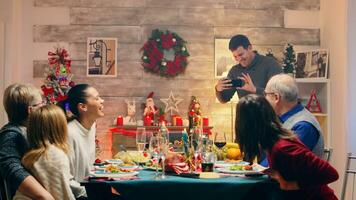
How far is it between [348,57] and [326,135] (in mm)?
949

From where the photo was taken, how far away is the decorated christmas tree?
17.0ft

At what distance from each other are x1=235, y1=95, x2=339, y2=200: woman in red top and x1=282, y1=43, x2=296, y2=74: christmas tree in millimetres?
3317

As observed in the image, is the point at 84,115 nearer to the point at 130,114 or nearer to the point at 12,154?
the point at 12,154

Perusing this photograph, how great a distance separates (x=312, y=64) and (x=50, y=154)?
3965mm

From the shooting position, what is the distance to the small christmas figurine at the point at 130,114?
5.58 meters

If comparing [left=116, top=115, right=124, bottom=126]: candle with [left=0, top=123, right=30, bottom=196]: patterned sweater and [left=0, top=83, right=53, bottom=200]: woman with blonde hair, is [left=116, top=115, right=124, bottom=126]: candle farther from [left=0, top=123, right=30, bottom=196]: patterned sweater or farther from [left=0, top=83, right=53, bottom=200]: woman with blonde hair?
[left=0, top=123, right=30, bottom=196]: patterned sweater

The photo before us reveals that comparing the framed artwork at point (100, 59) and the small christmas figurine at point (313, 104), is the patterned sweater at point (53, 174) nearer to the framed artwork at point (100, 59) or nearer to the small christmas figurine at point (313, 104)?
the framed artwork at point (100, 59)

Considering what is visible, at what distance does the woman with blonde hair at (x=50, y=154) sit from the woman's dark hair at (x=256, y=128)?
0.89m

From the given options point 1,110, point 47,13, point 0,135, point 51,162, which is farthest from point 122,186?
point 47,13

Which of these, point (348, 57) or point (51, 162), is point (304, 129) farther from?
point (348, 57)

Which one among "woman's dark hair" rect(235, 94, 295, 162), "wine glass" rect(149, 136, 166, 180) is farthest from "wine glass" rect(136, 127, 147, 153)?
"woman's dark hair" rect(235, 94, 295, 162)

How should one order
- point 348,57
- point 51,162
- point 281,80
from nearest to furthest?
point 51,162 → point 281,80 → point 348,57

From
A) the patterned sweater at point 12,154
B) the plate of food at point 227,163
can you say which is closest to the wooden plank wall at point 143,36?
the plate of food at point 227,163

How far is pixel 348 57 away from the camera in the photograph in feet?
16.6
